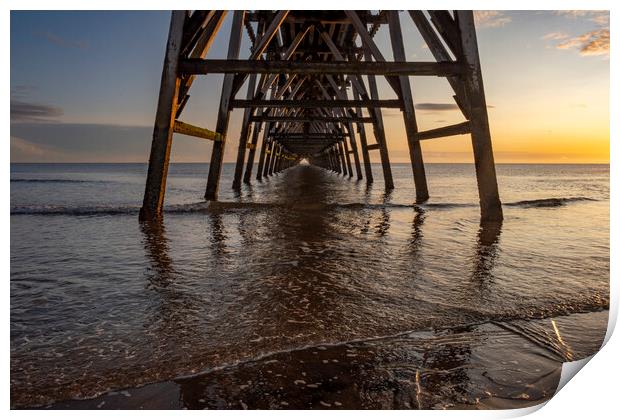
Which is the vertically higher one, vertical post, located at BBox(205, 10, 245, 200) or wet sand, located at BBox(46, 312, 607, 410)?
vertical post, located at BBox(205, 10, 245, 200)

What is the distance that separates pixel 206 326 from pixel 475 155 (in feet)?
11.0

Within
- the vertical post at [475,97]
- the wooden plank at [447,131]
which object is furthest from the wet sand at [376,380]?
the wooden plank at [447,131]

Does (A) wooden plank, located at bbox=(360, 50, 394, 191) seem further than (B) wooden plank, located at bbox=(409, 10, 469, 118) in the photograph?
Yes

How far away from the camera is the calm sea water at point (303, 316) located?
44.7 inches

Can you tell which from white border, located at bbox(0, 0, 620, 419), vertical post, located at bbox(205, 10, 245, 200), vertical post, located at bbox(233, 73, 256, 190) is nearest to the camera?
white border, located at bbox(0, 0, 620, 419)

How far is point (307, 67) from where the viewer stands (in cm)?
411

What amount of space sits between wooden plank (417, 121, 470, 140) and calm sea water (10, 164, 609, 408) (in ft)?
4.37

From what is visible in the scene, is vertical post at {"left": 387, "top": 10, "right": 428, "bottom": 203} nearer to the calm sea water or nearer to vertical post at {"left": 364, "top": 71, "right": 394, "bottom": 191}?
vertical post at {"left": 364, "top": 71, "right": 394, "bottom": 191}

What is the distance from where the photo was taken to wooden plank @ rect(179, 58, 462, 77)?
401cm

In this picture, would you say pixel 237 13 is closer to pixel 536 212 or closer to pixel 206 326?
pixel 536 212

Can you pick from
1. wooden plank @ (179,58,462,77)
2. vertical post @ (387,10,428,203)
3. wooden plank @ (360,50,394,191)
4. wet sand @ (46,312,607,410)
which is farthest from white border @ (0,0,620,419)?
wooden plank @ (360,50,394,191)

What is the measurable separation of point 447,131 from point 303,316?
3477 mm
